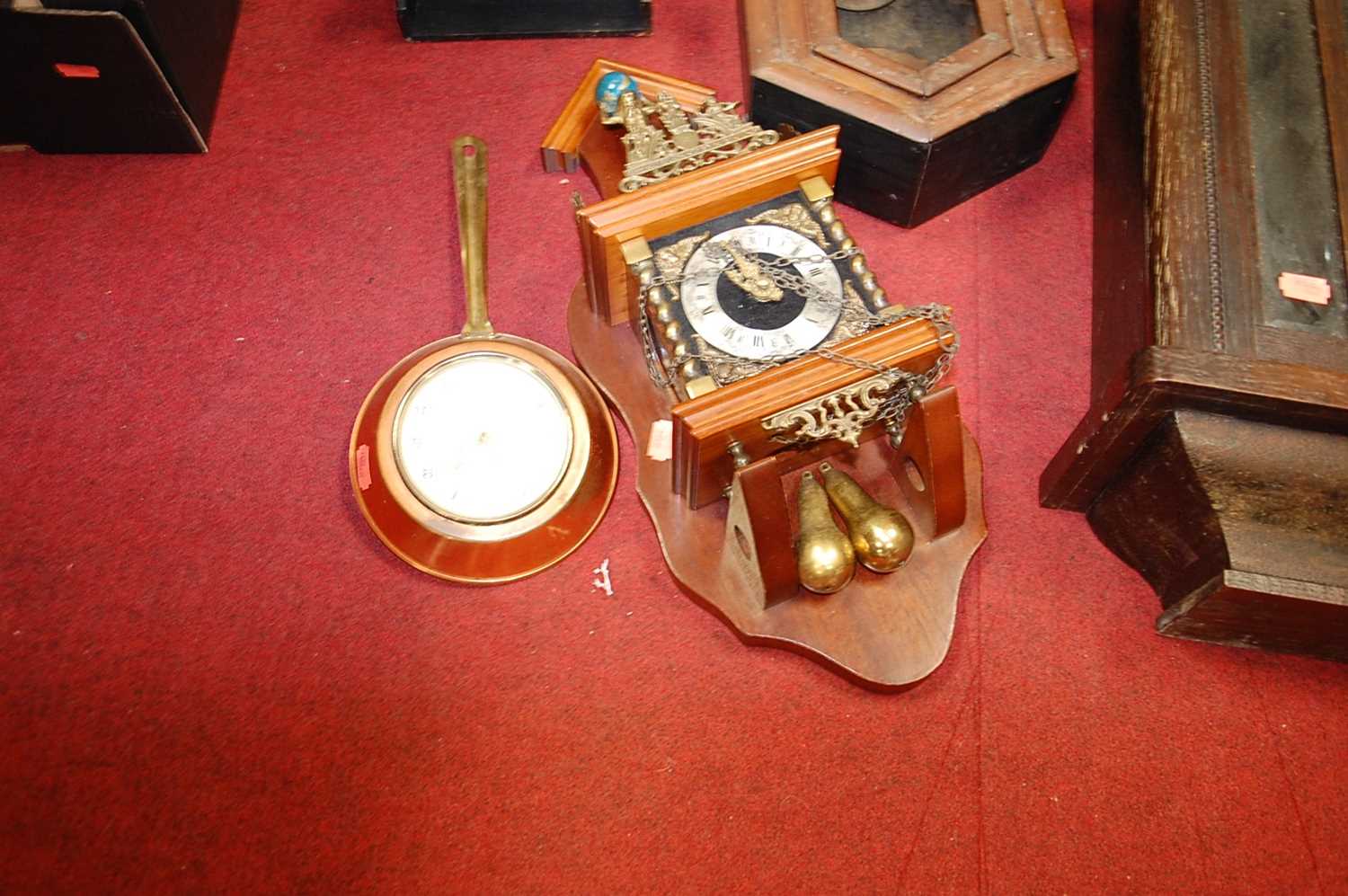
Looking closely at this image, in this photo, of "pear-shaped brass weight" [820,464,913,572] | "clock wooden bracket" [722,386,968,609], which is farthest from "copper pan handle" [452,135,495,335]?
"pear-shaped brass weight" [820,464,913,572]

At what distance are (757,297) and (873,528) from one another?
1.50 ft

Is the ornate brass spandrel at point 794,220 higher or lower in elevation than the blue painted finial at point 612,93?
lower

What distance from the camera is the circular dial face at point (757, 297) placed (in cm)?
184

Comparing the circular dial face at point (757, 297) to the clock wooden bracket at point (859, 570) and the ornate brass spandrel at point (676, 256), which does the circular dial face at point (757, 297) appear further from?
the clock wooden bracket at point (859, 570)

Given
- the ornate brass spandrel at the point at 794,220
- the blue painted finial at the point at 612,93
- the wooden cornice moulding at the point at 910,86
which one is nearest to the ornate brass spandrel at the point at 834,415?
the ornate brass spandrel at the point at 794,220

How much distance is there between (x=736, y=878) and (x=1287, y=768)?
3.44 feet

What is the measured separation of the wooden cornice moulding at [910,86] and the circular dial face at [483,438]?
83 cm

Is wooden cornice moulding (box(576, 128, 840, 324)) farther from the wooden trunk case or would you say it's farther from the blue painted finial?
the wooden trunk case

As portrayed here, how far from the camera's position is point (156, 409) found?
222 cm

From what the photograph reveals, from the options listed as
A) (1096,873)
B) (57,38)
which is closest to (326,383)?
(57,38)

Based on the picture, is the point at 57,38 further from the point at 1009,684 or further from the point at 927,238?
the point at 1009,684

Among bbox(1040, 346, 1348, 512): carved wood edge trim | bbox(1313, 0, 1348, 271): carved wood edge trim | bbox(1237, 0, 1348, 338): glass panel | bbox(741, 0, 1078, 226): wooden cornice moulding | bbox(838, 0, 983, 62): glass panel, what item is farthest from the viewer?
bbox(838, 0, 983, 62): glass panel

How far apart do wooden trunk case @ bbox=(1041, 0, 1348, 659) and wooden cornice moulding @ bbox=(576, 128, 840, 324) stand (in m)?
0.66

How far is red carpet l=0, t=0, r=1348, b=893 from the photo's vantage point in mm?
1866
